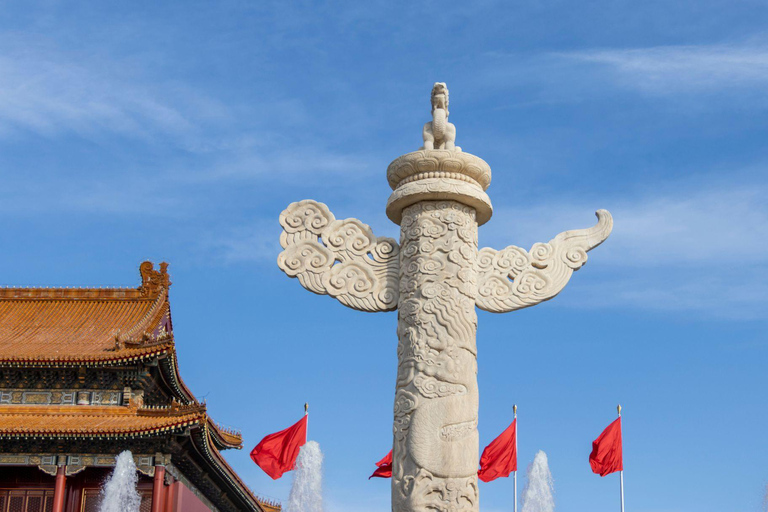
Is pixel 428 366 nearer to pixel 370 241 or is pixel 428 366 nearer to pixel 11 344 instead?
pixel 370 241

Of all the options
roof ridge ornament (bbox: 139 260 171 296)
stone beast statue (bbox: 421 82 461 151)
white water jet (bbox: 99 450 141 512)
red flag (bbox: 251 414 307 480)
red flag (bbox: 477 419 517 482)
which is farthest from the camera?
roof ridge ornament (bbox: 139 260 171 296)

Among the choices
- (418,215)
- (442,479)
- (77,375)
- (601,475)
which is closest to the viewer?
(442,479)

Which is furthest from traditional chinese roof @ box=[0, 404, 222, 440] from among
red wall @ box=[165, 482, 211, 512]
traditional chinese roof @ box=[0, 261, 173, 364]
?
red wall @ box=[165, 482, 211, 512]

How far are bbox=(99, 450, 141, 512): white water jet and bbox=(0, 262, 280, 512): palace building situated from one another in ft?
0.74

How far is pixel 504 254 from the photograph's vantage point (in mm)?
8383

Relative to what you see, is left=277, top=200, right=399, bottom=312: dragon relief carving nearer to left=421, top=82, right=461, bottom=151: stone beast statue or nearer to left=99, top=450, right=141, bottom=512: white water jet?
left=421, top=82, right=461, bottom=151: stone beast statue

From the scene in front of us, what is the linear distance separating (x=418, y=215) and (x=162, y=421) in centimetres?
1486

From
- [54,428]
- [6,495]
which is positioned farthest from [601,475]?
[6,495]

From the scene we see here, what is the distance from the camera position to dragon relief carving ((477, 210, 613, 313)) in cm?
824

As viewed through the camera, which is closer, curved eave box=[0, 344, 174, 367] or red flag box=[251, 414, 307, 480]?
red flag box=[251, 414, 307, 480]

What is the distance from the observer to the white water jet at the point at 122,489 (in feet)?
70.1

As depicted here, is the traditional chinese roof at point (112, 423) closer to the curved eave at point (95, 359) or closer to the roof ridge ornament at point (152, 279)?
the curved eave at point (95, 359)

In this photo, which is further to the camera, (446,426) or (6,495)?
(6,495)

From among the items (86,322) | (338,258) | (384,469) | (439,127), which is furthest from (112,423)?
(439,127)
